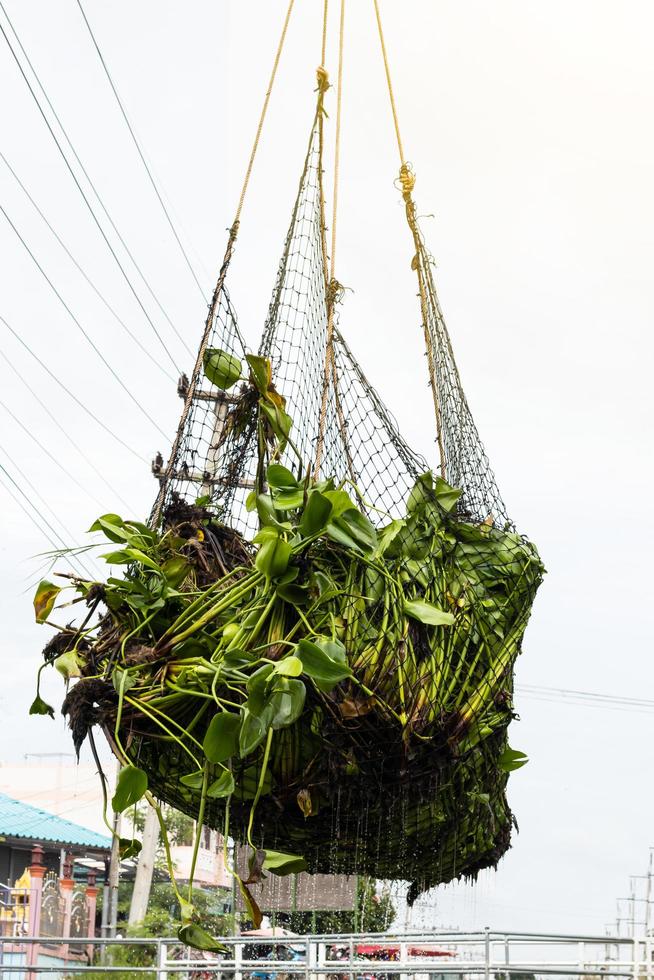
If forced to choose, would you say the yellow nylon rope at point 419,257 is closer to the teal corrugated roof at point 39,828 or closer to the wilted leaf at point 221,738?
the wilted leaf at point 221,738

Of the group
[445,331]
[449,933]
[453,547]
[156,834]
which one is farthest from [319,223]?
[156,834]

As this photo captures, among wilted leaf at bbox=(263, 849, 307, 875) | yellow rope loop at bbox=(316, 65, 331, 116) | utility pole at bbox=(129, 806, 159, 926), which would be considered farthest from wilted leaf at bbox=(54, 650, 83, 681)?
utility pole at bbox=(129, 806, 159, 926)

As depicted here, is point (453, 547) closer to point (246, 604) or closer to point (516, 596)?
point (516, 596)

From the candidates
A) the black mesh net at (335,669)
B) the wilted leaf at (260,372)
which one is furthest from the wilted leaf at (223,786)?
the wilted leaf at (260,372)

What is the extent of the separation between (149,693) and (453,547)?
0.66 metres

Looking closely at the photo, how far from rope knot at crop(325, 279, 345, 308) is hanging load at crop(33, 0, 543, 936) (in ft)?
2.09

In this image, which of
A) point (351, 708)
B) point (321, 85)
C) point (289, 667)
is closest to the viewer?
point (289, 667)

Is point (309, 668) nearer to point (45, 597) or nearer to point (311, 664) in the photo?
point (311, 664)

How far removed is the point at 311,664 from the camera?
6.24 feet

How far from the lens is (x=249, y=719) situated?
6.24 feet

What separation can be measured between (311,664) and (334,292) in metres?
1.49

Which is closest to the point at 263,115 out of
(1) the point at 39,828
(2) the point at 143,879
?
(2) the point at 143,879

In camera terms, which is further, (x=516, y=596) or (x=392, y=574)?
(x=516, y=596)

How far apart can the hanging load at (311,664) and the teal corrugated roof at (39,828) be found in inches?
640
